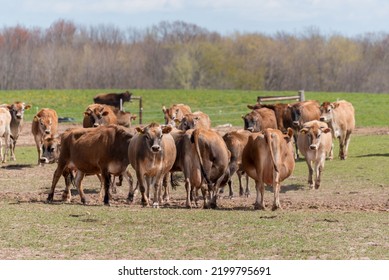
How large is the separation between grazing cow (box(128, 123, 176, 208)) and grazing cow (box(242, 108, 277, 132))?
28.0 ft

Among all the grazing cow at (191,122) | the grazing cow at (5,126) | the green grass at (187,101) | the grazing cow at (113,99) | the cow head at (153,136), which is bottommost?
the green grass at (187,101)

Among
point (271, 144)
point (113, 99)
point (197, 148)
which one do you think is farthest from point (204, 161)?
point (113, 99)

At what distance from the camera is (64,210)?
14.9 meters

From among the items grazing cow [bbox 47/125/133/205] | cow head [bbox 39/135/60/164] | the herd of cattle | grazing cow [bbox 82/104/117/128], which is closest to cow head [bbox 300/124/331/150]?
the herd of cattle

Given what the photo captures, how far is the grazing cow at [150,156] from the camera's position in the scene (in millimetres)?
15805

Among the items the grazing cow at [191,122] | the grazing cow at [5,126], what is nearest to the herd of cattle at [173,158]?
the grazing cow at [191,122]

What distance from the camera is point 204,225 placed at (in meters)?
13.2

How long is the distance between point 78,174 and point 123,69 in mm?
78623

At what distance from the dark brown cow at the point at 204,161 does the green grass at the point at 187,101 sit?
27.4m

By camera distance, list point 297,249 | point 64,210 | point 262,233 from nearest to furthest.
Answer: point 297,249, point 262,233, point 64,210

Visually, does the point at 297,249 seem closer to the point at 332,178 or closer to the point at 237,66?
the point at 332,178

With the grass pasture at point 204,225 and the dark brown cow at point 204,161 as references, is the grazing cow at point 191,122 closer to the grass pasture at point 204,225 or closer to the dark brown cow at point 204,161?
the grass pasture at point 204,225

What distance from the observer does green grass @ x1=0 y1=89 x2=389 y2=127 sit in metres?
47.1

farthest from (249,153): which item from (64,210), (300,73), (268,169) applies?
(300,73)
